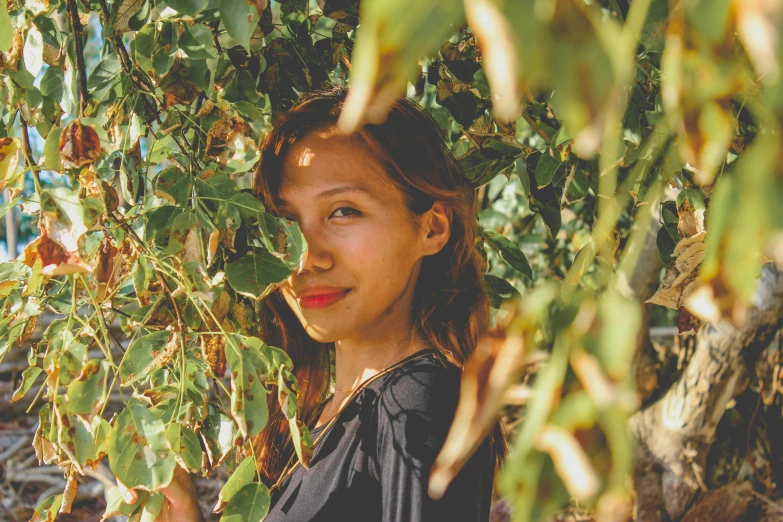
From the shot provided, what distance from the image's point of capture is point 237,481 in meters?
0.88

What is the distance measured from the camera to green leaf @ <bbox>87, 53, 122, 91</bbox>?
1.09m

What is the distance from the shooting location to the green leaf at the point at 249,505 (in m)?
0.87

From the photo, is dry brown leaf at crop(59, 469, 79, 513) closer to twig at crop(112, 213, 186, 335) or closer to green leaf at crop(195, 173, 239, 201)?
twig at crop(112, 213, 186, 335)

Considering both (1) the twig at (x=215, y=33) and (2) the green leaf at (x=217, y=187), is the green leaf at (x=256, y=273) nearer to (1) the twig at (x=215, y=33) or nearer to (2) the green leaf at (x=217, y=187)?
(2) the green leaf at (x=217, y=187)

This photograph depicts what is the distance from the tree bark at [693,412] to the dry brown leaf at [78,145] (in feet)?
6.98

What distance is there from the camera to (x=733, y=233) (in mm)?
309

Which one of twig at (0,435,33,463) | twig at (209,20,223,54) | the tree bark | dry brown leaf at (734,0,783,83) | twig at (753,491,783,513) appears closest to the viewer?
dry brown leaf at (734,0,783,83)

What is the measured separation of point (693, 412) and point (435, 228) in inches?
66.0

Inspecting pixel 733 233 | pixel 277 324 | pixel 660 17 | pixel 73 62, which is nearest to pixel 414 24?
pixel 733 233

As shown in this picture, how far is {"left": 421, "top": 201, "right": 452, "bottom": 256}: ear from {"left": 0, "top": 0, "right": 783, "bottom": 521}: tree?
104 millimetres

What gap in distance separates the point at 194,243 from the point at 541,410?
2.11ft

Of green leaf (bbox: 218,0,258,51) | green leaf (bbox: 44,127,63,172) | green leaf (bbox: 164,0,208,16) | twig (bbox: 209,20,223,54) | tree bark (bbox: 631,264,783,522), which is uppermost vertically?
twig (bbox: 209,20,223,54)

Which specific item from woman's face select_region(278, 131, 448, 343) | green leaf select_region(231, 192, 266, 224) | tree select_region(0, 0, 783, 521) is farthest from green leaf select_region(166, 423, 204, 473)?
woman's face select_region(278, 131, 448, 343)

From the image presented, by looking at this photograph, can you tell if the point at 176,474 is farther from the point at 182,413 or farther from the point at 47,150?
the point at 47,150
